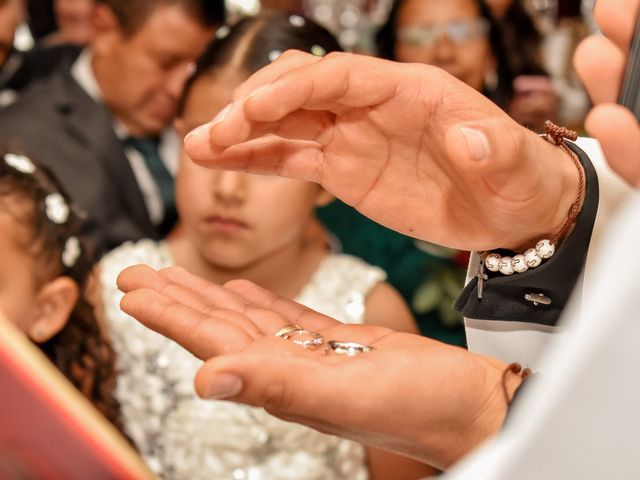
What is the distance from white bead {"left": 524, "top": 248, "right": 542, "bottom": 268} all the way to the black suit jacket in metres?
1.08

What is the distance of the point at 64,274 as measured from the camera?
4.54 feet

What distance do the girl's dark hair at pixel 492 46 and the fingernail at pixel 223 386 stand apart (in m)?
1.57

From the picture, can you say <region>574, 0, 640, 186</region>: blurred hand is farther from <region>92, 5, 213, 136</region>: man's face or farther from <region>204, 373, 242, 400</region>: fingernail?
<region>92, 5, 213, 136</region>: man's face

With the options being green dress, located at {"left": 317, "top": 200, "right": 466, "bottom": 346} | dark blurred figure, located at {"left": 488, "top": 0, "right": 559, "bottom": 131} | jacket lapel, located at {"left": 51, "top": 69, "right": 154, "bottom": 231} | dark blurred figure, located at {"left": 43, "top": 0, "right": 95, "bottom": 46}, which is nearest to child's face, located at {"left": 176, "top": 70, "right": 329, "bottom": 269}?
green dress, located at {"left": 317, "top": 200, "right": 466, "bottom": 346}

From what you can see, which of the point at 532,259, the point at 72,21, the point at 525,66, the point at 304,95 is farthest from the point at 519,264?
the point at 72,21

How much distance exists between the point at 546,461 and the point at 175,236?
53.9 inches

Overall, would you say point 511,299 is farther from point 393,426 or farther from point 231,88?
point 231,88

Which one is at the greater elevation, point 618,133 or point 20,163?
point 618,133

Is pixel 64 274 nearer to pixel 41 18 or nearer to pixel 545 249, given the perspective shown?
pixel 545 249

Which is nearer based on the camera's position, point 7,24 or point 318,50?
point 318,50

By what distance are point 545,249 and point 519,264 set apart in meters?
0.03

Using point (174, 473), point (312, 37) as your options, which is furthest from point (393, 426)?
point (312, 37)

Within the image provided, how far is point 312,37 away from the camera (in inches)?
59.4

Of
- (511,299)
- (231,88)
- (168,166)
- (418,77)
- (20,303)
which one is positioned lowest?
(168,166)
